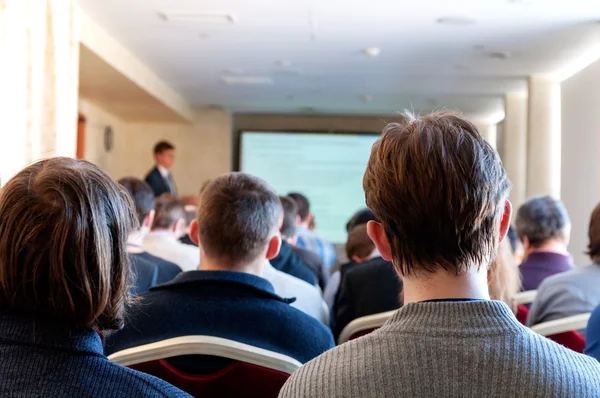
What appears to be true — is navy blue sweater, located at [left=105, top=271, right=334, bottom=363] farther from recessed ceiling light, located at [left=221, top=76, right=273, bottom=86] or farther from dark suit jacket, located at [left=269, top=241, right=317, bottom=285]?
recessed ceiling light, located at [left=221, top=76, right=273, bottom=86]

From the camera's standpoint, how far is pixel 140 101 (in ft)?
33.0

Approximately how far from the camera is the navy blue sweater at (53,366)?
39.8 inches

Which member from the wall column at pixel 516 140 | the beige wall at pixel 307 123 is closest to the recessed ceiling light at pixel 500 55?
the wall column at pixel 516 140

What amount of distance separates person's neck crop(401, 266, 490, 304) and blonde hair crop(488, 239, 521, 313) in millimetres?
1589

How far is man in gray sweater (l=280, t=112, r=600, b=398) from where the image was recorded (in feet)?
3.01

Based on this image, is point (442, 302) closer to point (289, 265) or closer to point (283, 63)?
point (289, 265)

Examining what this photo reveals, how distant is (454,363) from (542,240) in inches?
107

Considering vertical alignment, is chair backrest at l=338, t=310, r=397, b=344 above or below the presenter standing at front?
below

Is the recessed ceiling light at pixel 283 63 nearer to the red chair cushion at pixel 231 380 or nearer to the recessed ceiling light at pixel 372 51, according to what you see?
the recessed ceiling light at pixel 372 51

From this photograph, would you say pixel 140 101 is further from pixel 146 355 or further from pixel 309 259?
pixel 146 355

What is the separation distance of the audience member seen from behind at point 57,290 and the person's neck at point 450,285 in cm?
42

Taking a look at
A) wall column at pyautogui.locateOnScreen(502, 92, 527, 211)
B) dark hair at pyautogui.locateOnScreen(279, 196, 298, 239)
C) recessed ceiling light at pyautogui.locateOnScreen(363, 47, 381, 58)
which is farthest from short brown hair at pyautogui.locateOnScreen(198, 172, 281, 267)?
wall column at pyautogui.locateOnScreen(502, 92, 527, 211)

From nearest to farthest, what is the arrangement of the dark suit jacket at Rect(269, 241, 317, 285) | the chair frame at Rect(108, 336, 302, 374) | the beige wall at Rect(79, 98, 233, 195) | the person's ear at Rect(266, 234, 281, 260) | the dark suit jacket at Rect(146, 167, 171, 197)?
the chair frame at Rect(108, 336, 302, 374) → the person's ear at Rect(266, 234, 281, 260) → the dark suit jacket at Rect(269, 241, 317, 285) → the dark suit jacket at Rect(146, 167, 171, 197) → the beige wall at Rect(79, 98, 233, 195)

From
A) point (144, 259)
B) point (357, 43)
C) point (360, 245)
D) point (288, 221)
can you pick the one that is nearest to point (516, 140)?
point (357, 43)
